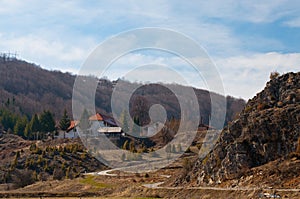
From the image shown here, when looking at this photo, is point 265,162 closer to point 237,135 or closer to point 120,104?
point 237,135

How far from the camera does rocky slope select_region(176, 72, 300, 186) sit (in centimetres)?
3512

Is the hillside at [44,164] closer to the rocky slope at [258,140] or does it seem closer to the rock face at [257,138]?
the rocky slope at [258,140]

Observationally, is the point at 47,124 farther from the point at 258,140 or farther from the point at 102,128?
the point at 258,140

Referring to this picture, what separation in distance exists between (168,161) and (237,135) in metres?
27.1

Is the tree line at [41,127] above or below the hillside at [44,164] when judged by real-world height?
above

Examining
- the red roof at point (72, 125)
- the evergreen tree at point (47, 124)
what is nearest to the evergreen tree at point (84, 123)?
the red roof at point (72, 125)

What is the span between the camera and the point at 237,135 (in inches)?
1515

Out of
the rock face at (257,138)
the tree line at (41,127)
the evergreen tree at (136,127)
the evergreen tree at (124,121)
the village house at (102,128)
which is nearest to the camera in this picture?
the rock face at (257,138)

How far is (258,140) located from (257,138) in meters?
0.21

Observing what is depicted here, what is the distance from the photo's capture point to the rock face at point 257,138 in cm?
3525

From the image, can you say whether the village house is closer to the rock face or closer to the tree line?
the tree line

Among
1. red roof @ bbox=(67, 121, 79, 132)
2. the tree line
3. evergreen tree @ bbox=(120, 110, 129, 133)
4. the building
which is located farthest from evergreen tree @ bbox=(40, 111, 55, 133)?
evergreen tree @ bbox=(120, 110, 129, 133)

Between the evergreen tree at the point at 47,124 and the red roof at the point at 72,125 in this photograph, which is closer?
the evergreen tree at the point at 47,124

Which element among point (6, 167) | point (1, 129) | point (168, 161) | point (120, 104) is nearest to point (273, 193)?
point (168, 161)
